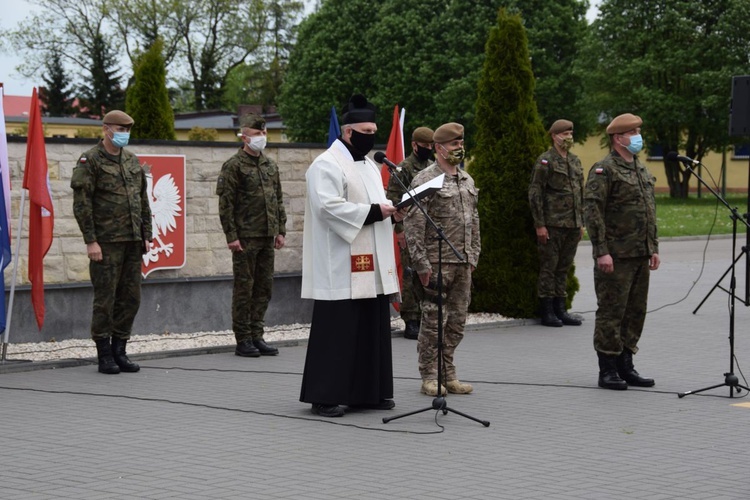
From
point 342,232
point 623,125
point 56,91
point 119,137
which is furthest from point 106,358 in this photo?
point 56,91

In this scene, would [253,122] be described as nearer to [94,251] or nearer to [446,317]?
[94,251]

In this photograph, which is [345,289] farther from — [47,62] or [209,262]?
[47,62]

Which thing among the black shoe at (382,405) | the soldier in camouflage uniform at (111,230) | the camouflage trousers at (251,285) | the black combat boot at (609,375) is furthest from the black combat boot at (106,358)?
the black combat boot at (609,375)

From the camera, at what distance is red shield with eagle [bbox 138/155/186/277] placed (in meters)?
12.7

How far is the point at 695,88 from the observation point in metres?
A: 53.0

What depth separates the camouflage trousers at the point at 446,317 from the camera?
913cm

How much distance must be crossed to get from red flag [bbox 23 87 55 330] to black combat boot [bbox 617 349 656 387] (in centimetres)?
497

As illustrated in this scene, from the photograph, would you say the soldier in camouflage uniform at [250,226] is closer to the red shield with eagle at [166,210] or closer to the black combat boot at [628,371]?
the red shield with eagle at [166,210]

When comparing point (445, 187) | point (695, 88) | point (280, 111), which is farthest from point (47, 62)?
point (445, 187)

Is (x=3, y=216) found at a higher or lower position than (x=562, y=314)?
higher

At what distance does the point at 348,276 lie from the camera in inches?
332

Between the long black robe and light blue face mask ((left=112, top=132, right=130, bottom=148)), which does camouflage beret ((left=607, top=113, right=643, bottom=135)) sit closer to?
the long black robe

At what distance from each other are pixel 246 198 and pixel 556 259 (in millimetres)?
3920

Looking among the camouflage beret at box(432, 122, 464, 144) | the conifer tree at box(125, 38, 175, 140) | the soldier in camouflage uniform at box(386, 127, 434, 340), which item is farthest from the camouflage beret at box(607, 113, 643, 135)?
the conifer tree at box(125, 38, 175, 140)
